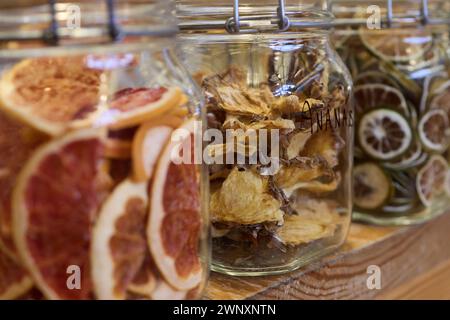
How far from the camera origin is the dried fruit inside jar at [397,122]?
72cm

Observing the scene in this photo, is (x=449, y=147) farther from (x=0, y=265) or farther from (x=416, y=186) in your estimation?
(x=0, y=265)

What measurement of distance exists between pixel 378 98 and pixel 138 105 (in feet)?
1.33

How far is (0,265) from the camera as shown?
38 cm

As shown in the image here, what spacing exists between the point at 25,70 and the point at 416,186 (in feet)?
1.64

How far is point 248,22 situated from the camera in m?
0.54

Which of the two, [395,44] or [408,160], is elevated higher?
[395,44]

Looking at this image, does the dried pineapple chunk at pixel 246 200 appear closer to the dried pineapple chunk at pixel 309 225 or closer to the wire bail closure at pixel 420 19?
the dried pineapple chunk at pixel 309 225

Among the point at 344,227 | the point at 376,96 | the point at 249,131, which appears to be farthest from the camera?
the point at 376,96

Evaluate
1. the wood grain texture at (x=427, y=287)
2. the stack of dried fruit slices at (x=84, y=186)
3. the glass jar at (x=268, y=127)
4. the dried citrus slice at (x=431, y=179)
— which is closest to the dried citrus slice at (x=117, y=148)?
the stack of dried fruit slices at (x=84, y=186)

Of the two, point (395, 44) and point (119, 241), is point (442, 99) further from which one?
point (119, 241)

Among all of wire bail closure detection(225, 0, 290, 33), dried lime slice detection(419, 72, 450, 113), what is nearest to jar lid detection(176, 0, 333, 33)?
wire bail closure detection(225, 0, 290, 33)

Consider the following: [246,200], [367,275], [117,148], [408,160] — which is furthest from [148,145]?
[408,160]

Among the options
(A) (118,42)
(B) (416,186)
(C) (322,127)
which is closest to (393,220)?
(B) (416,186)

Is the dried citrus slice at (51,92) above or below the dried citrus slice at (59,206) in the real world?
above
